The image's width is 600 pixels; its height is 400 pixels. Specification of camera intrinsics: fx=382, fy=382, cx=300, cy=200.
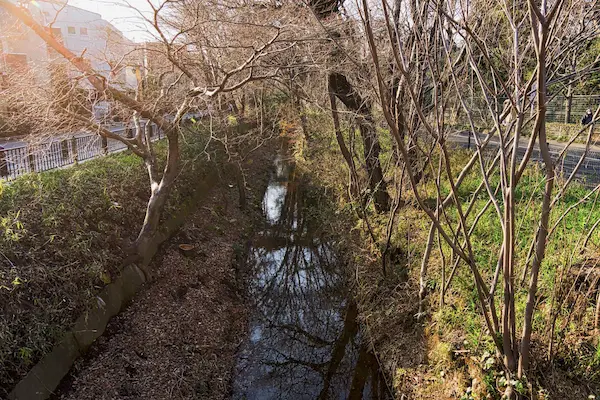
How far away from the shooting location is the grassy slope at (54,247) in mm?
4082

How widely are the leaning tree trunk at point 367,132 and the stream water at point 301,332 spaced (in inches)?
72.0

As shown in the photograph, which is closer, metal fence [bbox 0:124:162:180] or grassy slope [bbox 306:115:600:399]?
grassy slope [bbox 306:115:600:399]

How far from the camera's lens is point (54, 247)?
5098mm

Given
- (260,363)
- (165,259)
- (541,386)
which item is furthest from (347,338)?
(165,259)

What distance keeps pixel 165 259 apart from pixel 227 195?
503 centimetres

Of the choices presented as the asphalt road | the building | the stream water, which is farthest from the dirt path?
the asphalt road

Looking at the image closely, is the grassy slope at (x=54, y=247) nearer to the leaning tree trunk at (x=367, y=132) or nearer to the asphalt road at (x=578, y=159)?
the leaning tree trunk at (x=367, y=132)

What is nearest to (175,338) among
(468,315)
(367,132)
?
(468,315)

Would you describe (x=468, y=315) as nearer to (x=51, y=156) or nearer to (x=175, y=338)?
(x=175, y=338)

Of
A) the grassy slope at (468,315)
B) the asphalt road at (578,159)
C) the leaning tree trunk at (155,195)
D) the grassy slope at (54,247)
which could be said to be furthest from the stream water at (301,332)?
the asphalt road at (578,159)

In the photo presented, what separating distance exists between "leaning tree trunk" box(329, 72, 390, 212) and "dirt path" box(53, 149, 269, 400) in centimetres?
350

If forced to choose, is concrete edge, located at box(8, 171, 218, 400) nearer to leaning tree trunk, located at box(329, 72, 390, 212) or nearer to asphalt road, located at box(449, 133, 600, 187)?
leaning tree trunk, located at box(329, 72, 390, 212)

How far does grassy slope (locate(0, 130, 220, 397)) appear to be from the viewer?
13.4ft

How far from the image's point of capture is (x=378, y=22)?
6094 mm
